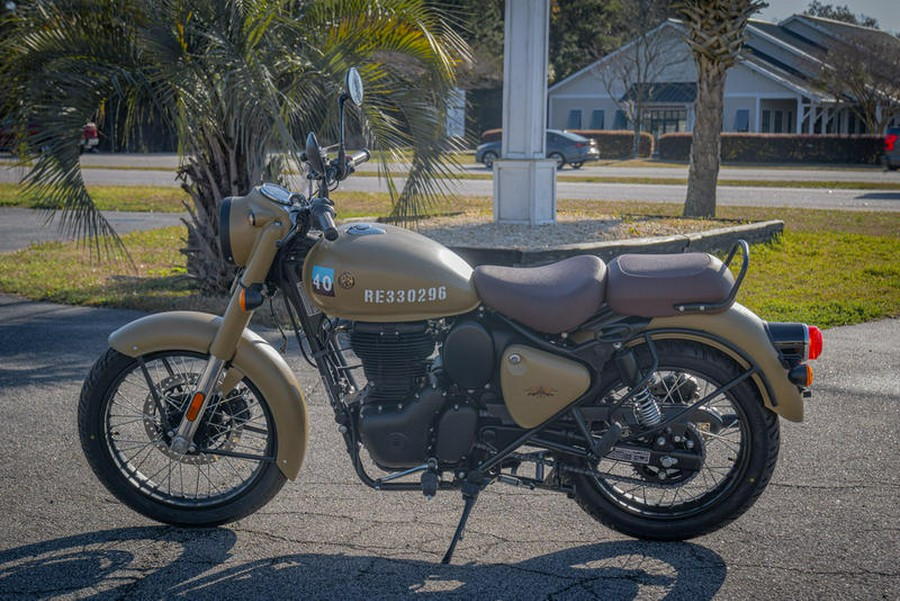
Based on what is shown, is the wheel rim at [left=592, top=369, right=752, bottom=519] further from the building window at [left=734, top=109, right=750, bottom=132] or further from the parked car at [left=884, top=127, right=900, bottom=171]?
the building window at [left=734, top=109, right=750, bottom=132]

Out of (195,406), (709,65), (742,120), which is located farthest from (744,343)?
(742,120)

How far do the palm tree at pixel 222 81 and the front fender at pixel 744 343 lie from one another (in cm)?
407

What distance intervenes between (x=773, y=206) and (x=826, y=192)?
4.64 meters

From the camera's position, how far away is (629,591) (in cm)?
367

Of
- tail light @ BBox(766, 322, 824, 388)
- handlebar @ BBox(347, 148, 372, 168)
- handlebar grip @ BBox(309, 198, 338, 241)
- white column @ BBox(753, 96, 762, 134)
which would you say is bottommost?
tail light @ BBox(766, 322, 824, 388)

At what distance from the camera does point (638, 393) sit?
153 inches

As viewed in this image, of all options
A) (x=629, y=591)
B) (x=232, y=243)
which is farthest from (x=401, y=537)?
(x=232, y=243)

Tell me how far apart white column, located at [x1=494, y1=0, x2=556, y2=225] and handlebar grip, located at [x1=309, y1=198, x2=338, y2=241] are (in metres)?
7.83

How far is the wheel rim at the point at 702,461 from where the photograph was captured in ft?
12.9

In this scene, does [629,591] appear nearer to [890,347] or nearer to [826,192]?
[890,347]

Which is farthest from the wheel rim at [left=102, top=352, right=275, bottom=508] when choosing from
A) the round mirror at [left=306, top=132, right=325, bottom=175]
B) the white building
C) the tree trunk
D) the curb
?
the white building

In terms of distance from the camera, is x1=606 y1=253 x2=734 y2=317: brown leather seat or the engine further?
the engine

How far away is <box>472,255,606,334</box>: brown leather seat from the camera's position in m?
3.73

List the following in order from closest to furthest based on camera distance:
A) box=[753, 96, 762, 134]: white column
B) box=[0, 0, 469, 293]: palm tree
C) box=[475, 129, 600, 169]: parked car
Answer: box=[0, 0, 469, 293]: palm tree < box=[475, 129, 600, 169]: parked car < box=[753, 96, 762, 134]: white column
